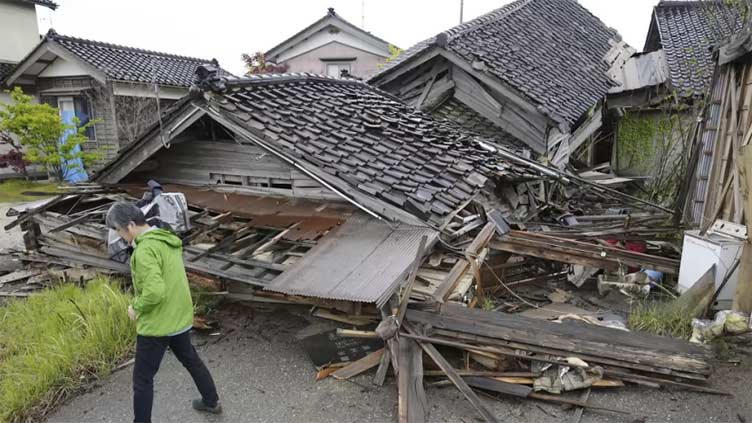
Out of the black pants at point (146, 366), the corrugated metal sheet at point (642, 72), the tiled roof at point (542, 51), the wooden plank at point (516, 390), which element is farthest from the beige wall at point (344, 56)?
the black pants at point (146, 366)

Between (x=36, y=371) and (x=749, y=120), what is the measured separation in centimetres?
883

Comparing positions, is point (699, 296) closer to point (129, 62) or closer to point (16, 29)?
point (129, 62)

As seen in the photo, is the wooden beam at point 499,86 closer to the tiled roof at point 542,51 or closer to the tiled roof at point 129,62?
the tiled roof at point 542,51

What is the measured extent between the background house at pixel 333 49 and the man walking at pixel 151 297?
21.0 m

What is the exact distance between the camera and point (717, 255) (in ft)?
17.3

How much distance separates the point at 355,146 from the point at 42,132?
14342 mm

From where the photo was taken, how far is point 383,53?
77.2 ft

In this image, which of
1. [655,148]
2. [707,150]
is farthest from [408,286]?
[655,148]

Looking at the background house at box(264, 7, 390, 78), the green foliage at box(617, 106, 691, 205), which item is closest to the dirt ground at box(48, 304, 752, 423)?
the green foliage at box(617, 106, 691, 205)

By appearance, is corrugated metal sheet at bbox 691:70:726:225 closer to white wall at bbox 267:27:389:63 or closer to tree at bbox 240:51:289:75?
white wall at bbox 267:27:389:63

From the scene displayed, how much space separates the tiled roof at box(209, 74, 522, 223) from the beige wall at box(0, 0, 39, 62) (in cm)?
1961

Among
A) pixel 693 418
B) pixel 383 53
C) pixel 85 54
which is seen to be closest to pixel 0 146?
pixel 85 54

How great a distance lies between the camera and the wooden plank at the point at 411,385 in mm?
3824

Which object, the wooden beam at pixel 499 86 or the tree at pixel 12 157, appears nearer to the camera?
the wooden beam at pixel 499 86
